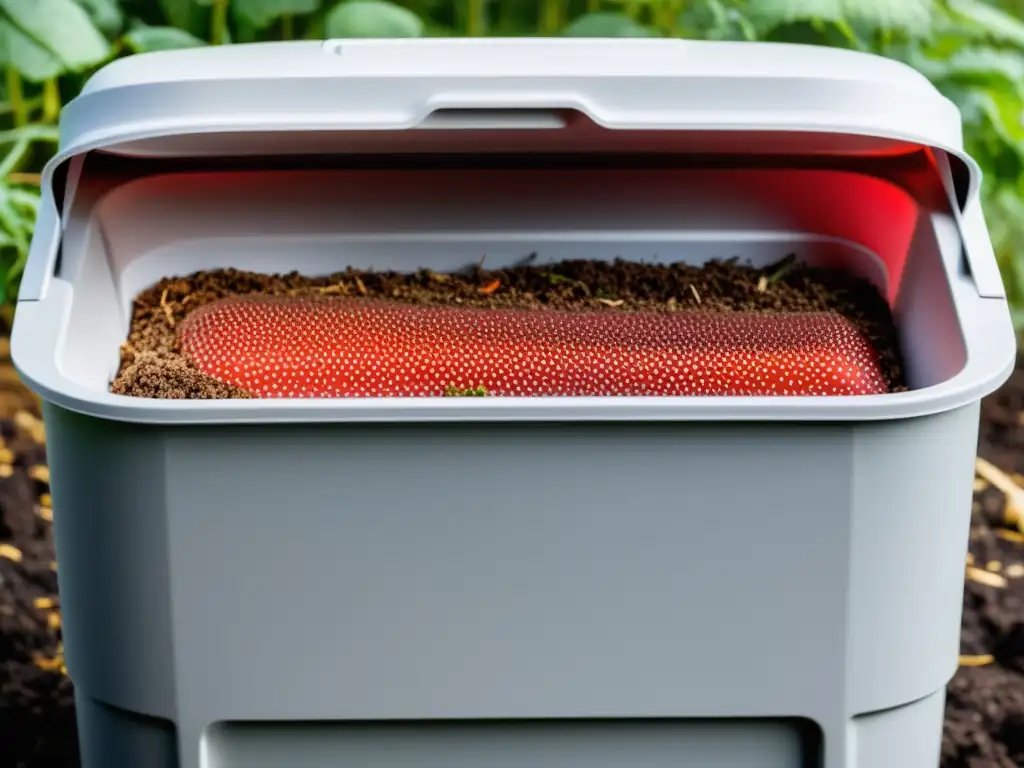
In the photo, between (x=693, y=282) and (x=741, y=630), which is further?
(x=693, y=282)

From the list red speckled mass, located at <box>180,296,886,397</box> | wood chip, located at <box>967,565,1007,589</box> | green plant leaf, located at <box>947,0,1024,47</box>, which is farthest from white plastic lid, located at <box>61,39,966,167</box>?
green plant leaf, located at <box>947,0,1024,47</box>

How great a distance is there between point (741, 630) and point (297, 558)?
0.73 feet

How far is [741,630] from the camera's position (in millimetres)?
634

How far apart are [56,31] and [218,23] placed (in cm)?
24

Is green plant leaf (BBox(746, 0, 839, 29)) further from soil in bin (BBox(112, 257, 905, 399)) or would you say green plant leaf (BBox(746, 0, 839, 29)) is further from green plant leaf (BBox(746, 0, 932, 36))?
soil in bin (BBox(112, 257, 905, 399))

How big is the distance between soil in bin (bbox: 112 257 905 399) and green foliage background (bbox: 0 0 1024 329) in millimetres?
343

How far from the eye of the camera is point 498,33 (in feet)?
5.16

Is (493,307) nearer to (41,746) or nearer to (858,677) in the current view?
(858,677)

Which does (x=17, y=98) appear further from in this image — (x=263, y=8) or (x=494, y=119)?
(x=494, y=119)

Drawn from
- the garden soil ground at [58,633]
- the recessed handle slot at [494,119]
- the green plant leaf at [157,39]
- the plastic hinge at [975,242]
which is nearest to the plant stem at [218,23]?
the green plant leaf at [157,39]

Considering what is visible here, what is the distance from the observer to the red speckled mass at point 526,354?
728mm

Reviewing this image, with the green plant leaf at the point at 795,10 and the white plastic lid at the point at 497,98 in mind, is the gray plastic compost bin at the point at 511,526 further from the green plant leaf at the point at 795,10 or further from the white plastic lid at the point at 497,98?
the green plant leaf at the point at 795,10

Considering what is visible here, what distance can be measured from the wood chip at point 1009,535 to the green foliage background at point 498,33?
36 cm

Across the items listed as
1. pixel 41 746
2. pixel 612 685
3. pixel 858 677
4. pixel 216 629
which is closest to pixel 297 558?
pixel 216 629
